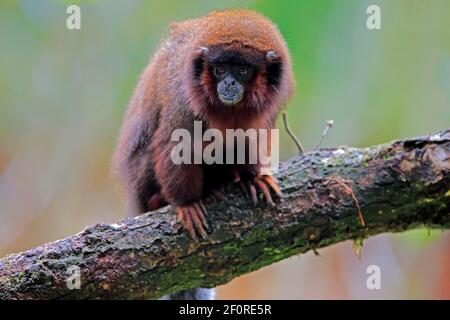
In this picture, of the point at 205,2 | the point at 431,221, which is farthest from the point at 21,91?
the point at 431,221

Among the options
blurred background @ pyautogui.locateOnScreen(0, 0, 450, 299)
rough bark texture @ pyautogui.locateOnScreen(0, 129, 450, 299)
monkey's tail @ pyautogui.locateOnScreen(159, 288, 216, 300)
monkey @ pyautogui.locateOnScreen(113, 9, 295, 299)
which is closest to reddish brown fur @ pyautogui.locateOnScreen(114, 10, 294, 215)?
monkey @ pyautogui.locateOnScreen(113, 9, 295, 299)

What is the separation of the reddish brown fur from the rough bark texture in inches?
8.7

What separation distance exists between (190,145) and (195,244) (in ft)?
1.69

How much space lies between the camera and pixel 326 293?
5496mm

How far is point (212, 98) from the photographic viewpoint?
288 cm

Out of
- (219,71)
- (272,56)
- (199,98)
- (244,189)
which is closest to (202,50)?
(219,71)

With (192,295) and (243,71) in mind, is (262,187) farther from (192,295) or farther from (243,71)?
(192,295)

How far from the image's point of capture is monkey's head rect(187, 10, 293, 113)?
277cm

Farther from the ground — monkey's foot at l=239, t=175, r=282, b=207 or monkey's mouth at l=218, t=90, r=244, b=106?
monkey's mouth at l=218, t=90, r=244, b=106

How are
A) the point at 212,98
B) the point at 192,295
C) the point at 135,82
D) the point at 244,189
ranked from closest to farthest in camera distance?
1. the point at 212,98
2. the point at 244,189
3. the point at 192,295
4. the point at 135,82

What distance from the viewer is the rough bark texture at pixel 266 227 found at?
2.64 meters

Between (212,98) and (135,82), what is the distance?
2151 mm

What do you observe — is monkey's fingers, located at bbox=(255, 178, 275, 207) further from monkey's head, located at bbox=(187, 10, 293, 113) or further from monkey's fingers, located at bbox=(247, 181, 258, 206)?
monkey's head, located at bbox=(187, 10, 293, 113)

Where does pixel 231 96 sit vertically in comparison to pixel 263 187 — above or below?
above
